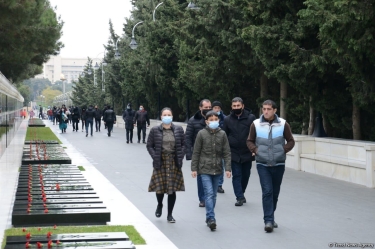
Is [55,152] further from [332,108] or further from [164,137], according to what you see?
[164,137]

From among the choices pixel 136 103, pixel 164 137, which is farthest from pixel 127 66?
pixel 164 137

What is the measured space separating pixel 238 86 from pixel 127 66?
2091 centimetres

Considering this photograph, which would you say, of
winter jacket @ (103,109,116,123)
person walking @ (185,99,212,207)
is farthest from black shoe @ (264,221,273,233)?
winter jacket @ (103,109,116,123)

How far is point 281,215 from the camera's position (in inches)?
441

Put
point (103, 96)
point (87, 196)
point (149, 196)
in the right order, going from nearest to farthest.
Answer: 1. point (87, 196)
2. point (149, 196)
3. point (103, 96)

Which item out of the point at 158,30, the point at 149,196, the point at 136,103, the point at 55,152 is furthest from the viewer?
the point at 136,103

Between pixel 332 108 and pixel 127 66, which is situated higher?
pixel 127 66

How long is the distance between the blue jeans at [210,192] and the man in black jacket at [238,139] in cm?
188

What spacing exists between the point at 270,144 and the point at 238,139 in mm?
2420

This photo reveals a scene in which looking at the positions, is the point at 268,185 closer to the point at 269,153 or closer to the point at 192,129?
the point at 269,153

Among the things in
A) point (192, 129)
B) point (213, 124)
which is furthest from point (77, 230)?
point (192, 129)

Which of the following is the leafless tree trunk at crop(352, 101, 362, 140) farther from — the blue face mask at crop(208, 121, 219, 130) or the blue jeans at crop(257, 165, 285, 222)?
the blue jeans at crop(257, 165, 285, 222)

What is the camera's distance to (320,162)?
17.4m

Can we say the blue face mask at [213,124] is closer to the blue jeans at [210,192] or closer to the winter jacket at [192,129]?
the blue jeans at [210,192]
